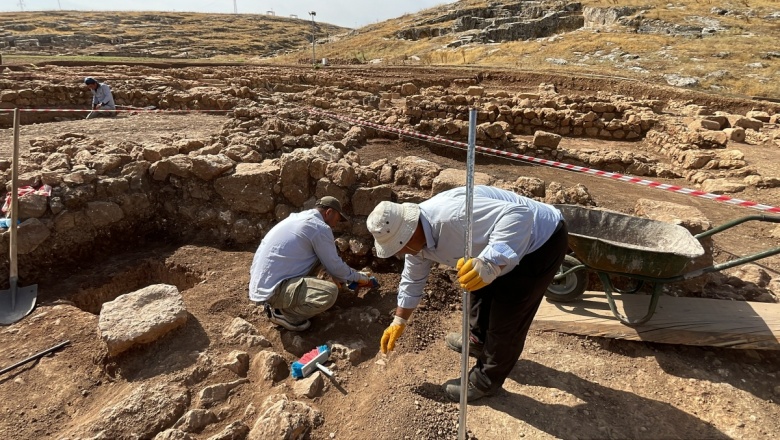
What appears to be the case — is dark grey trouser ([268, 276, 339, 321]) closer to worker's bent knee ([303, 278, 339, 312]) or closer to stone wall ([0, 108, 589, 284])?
worker's bent knee ([303, 278, 339, 312])

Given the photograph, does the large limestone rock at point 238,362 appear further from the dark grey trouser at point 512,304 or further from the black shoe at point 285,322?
the dark grey trouser at point 512,304

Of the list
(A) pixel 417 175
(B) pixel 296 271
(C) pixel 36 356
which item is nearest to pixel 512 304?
(B) pixel 296 271

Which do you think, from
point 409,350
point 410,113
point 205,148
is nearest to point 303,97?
Answer: point 410,113

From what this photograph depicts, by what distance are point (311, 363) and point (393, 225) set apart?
1482 millimetres

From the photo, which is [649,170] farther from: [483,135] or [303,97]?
[303,97]

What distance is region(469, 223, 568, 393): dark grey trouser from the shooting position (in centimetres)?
247

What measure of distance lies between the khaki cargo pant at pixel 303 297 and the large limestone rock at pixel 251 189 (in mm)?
1811

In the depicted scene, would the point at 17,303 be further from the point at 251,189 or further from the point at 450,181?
the point at 450,181

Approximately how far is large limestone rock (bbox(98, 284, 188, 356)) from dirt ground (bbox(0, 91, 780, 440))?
128 mm

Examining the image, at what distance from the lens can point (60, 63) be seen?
19516 mm

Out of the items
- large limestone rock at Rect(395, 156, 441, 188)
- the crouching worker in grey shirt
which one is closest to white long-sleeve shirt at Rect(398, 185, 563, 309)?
the crouching worker in grey shirt

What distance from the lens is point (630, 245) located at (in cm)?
327

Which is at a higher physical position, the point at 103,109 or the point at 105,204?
the point at 103,109

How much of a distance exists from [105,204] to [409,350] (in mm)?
4159
